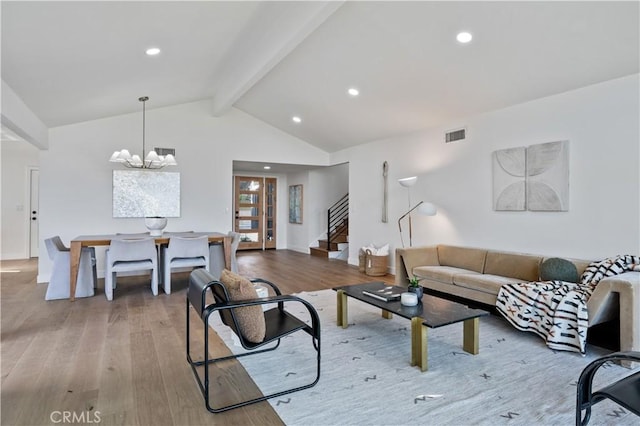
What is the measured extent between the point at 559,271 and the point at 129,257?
4.92m

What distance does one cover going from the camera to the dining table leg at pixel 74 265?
449 cm

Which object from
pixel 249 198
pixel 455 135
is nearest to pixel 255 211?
pixel 249 198

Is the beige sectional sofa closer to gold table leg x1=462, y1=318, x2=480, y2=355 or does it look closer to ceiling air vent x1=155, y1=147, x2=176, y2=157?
gold table leg x1=462, y1=318, x2=480, y2=355

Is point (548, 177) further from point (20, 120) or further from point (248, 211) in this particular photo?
point (248, 211)

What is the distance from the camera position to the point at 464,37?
11.4 ft

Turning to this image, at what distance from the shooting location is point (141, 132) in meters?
6.32

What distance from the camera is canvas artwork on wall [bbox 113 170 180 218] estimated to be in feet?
20.3

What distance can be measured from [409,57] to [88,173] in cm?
536

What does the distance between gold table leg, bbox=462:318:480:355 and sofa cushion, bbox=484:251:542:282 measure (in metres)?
1.37

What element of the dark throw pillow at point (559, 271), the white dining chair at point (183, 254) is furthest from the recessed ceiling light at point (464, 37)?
the white dining chair at point (183, 254)

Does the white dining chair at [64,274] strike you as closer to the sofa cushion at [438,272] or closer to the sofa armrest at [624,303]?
the sofa cushion at [438,272]

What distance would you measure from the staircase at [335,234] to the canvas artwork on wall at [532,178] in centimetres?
442

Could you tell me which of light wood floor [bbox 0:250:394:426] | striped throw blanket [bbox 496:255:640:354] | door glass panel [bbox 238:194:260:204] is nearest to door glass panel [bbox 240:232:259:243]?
door glass panel [bbox 238:194:260:204]

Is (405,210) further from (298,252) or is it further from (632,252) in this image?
(298,252)
